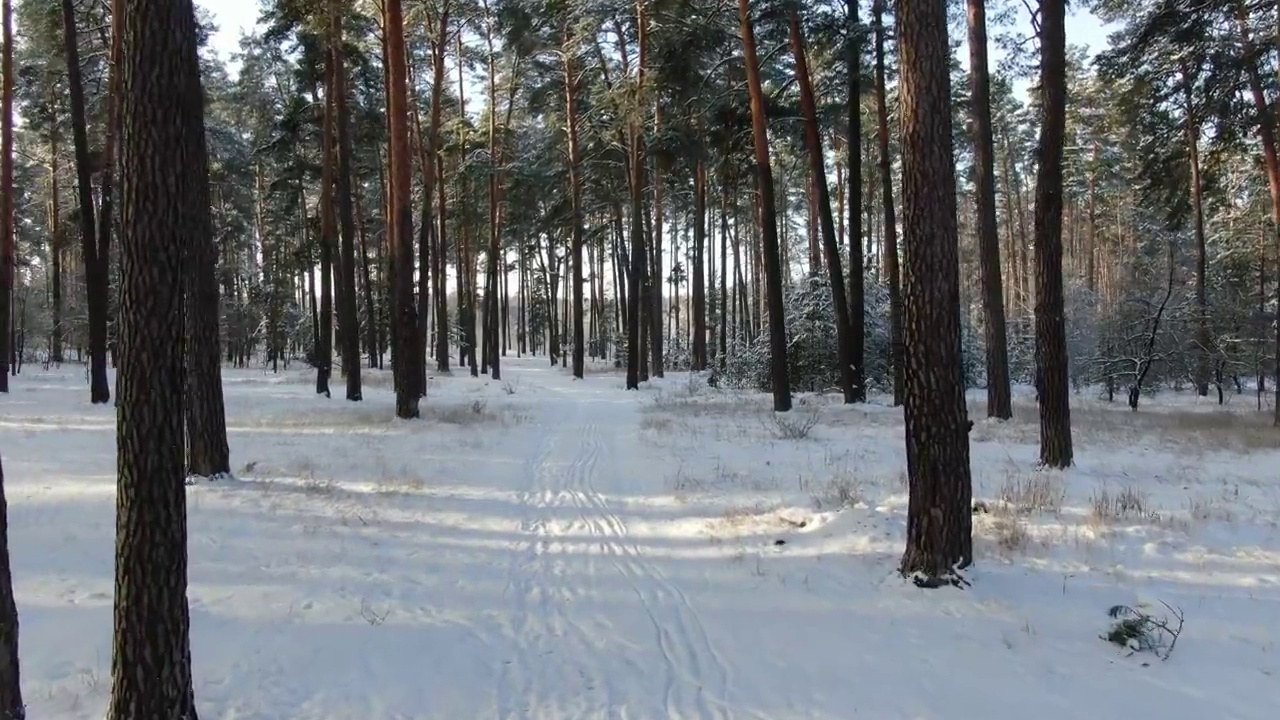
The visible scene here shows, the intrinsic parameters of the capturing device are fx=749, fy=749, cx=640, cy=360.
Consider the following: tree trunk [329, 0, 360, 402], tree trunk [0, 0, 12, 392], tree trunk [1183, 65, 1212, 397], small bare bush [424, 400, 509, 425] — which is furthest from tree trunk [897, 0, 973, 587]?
tree trunk [0, 0, 12, 392]

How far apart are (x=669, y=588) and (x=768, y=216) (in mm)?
11839

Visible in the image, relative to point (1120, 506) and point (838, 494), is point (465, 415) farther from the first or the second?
point (1120, 506)

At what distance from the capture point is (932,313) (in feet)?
17.3

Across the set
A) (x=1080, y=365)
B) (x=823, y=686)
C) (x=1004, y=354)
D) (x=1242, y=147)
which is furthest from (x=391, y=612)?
(x=1080, y=365)

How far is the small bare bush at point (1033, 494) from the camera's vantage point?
675cm

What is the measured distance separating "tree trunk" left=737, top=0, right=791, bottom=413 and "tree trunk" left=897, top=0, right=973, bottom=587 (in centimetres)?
1060

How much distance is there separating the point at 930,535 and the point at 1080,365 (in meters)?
23.8

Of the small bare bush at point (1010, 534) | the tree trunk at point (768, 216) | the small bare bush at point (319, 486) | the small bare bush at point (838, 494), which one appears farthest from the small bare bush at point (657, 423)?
the small bare bush at point (1010, 534)

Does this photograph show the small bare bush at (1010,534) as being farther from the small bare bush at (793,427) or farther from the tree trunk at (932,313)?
the small bare bush at (793,427)

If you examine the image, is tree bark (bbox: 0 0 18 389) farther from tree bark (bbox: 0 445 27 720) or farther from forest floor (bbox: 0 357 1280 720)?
tree bark (bbox: 0 445 27 720)

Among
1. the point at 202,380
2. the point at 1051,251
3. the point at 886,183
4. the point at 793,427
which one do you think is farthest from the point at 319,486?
the point at 886,183

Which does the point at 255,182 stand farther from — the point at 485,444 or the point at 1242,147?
the point at 1242,147

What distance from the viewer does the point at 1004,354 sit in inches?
550

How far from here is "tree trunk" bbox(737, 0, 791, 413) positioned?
51.4 ft
